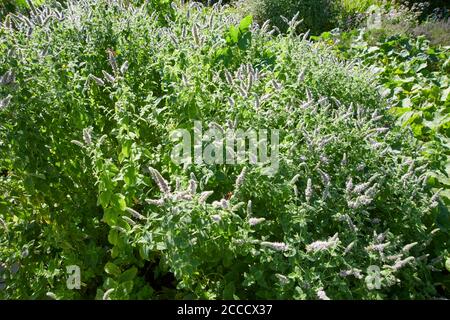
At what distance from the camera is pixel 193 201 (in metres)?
1.71

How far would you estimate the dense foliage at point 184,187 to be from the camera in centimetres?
184

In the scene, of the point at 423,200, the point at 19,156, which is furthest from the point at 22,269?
the point at 423,200

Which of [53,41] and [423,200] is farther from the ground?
[53,41]

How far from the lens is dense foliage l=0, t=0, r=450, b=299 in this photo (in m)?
1.84

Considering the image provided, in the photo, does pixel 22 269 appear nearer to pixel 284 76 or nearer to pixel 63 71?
A: pixel 63 71

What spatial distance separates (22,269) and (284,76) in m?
1.55

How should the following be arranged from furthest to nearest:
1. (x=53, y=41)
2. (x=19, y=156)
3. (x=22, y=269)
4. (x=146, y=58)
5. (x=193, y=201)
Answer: (x=146, y=58) → (x=53, y=41) → (x=22, y=269) → (x=19, y=156) → (x=193, y=201)

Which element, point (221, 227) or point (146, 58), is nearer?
point (221, 227)

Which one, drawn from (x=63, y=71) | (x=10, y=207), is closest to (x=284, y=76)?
(x=63, y=71)

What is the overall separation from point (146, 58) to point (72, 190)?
0.78 m

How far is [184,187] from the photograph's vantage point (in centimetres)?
193
